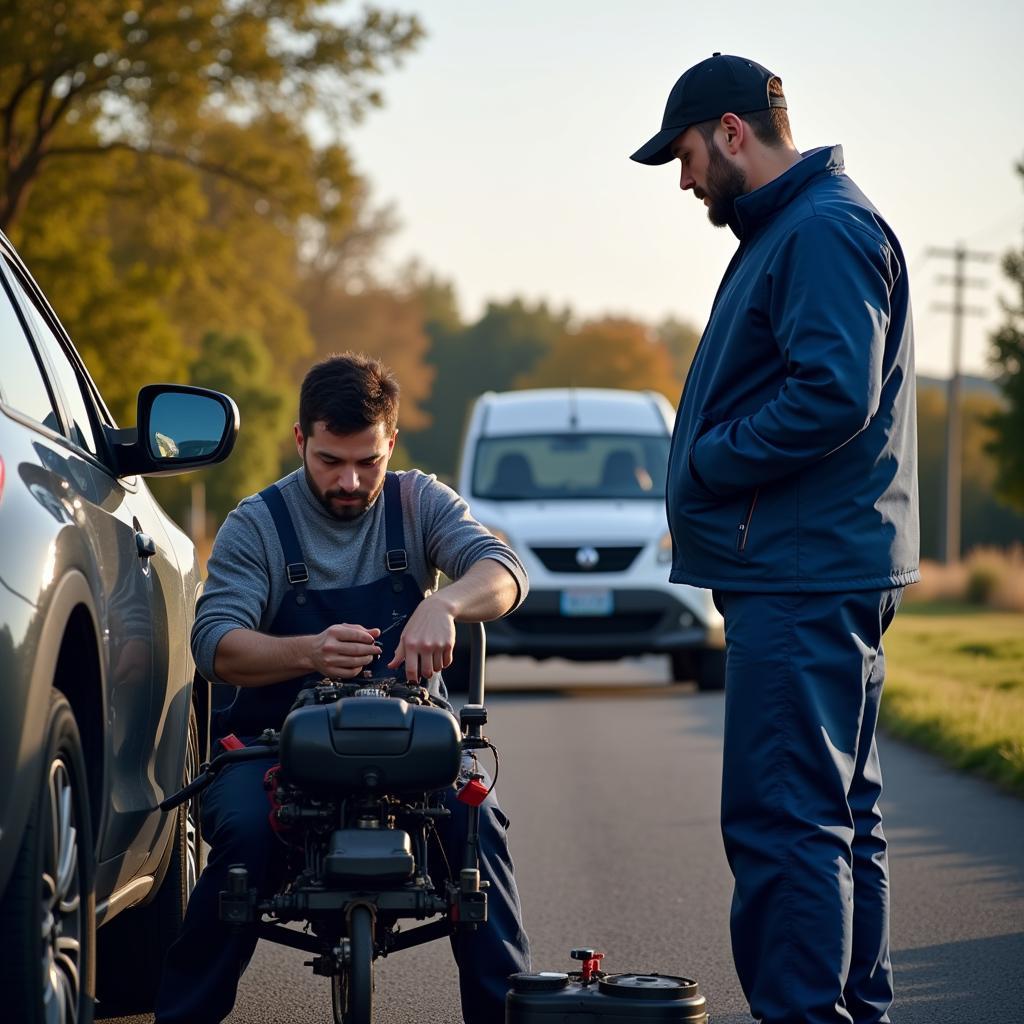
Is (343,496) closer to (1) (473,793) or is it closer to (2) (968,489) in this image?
(1) (473,793)

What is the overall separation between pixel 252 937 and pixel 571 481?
12.3 metres

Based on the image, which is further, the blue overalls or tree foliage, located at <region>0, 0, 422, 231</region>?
tree foliage, located at <region>0, 0, 422, 231</region>

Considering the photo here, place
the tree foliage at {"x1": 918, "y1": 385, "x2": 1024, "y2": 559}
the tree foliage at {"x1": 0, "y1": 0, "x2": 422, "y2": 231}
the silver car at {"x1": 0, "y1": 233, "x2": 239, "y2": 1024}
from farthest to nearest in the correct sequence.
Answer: the tree foliage at {"x1": 918, "y1": 385, "x2": 1024, "y2": 559}
the tree foliage at {"x1": 0, "y1": 0, "x2": 422, "y2": 231}
the silver car at {"x1": 0, "y1": 233, "x2": 239, "y2": 1024}

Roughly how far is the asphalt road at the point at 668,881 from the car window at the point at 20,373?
168 centimetres

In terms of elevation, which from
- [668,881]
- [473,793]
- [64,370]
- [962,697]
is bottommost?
[668,881]

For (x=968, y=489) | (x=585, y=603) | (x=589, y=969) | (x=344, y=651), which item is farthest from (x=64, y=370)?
(x=968, y=489)

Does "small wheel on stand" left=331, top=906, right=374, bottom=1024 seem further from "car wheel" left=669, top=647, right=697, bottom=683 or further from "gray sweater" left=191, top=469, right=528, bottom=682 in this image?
"car wheel" left=669, top=647, right=697, bottom=683

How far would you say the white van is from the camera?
48.9ft

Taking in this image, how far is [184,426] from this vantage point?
517 centimetres

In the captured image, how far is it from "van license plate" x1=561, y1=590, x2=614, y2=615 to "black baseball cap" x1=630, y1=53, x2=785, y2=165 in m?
10.3

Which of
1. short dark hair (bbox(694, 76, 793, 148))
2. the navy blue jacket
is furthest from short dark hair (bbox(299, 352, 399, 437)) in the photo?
short dark hair (bbox(694, 76, 793, 148))

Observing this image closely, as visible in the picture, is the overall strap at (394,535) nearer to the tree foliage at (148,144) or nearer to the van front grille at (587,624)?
the van front grille at (587,624)

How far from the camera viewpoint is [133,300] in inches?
1281

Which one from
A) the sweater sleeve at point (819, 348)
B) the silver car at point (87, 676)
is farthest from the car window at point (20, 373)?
the sweater sleeve at point (819, 348)
